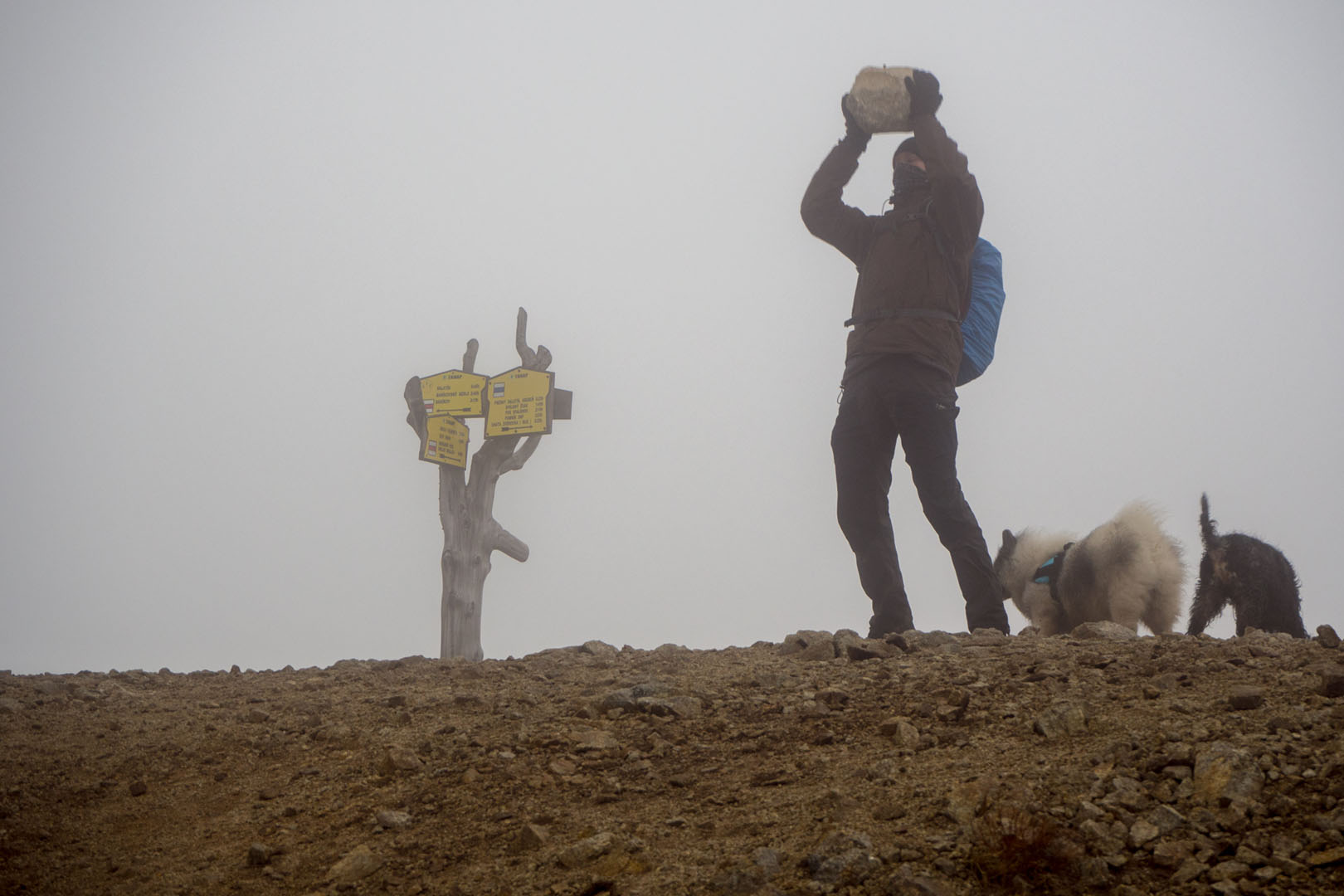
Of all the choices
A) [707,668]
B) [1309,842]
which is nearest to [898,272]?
[707,668]

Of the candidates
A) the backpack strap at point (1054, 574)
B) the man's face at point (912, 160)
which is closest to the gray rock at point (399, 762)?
the man's face at point (912, 160)

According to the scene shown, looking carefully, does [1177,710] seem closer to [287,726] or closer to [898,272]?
[898,272]

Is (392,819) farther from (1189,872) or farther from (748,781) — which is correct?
(1189,872)

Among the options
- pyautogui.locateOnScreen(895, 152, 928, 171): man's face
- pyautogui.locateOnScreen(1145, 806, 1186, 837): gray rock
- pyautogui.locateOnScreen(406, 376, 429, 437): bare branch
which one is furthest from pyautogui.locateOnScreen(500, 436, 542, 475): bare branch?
pyautogui.locateOnScreen(1145, 806, 1186, 837): gray rock

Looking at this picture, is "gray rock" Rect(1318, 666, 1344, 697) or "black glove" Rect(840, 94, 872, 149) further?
"black glove" Rect(840, 94, 872, 149)

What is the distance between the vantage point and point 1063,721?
3.41m

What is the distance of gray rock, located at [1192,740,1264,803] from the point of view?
2.73 m

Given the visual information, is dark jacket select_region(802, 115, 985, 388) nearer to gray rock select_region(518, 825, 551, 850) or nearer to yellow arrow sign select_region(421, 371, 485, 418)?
gray rock select_region(518, 825, 551, 850)

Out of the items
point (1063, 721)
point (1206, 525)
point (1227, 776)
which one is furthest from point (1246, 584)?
point (1227, 776)

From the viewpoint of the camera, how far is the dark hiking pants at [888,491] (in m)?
5.28

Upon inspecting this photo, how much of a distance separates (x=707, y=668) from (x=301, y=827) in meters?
2.01

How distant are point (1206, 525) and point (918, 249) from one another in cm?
310

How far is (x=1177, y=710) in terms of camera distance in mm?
3379

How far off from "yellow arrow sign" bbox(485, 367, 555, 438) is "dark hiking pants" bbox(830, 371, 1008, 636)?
4.61 m
